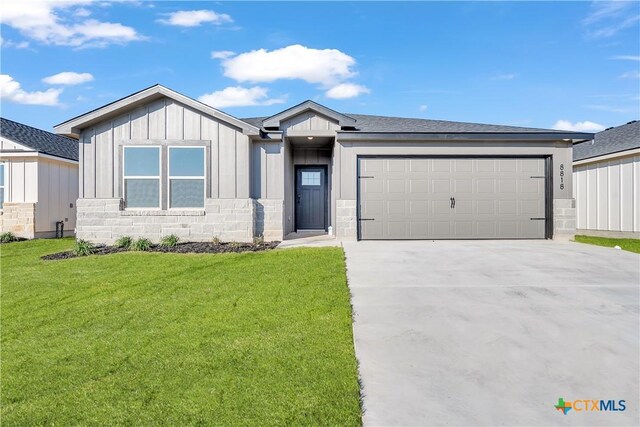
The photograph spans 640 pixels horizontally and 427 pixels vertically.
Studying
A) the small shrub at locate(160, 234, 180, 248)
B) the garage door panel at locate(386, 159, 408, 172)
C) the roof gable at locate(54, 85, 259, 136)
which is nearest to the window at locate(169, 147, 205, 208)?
the small shrub at locate(160, 234, 180, 248)

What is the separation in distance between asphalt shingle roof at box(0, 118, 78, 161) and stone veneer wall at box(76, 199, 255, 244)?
Result: 514 centimetres

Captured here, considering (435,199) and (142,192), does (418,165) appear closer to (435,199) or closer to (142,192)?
(435,199)

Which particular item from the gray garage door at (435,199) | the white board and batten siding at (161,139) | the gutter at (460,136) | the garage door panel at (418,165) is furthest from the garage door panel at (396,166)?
the white board and batten siding at (161,139)

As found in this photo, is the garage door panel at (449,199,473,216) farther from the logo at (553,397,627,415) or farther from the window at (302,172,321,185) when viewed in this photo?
the logo at (553,397,627,415)

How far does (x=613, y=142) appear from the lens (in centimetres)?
1334

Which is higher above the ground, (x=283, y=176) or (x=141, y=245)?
(x=283, y=176)

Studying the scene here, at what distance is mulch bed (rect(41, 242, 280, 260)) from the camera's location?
8.62 m

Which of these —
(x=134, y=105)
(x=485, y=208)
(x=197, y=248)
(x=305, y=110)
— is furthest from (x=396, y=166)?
(x=134, y=105)

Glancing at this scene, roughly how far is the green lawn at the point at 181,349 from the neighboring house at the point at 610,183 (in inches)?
453

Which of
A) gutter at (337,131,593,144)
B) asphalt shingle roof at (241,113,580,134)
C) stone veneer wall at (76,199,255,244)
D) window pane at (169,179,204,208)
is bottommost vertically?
stone veneer wall at (76,199,255,244)

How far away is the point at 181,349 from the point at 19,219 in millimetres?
13080

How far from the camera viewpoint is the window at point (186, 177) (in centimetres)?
979

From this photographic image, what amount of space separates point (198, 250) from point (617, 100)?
52.9ft

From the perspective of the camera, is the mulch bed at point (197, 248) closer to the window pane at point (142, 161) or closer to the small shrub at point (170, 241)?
the small shrub at point (170, 241)
